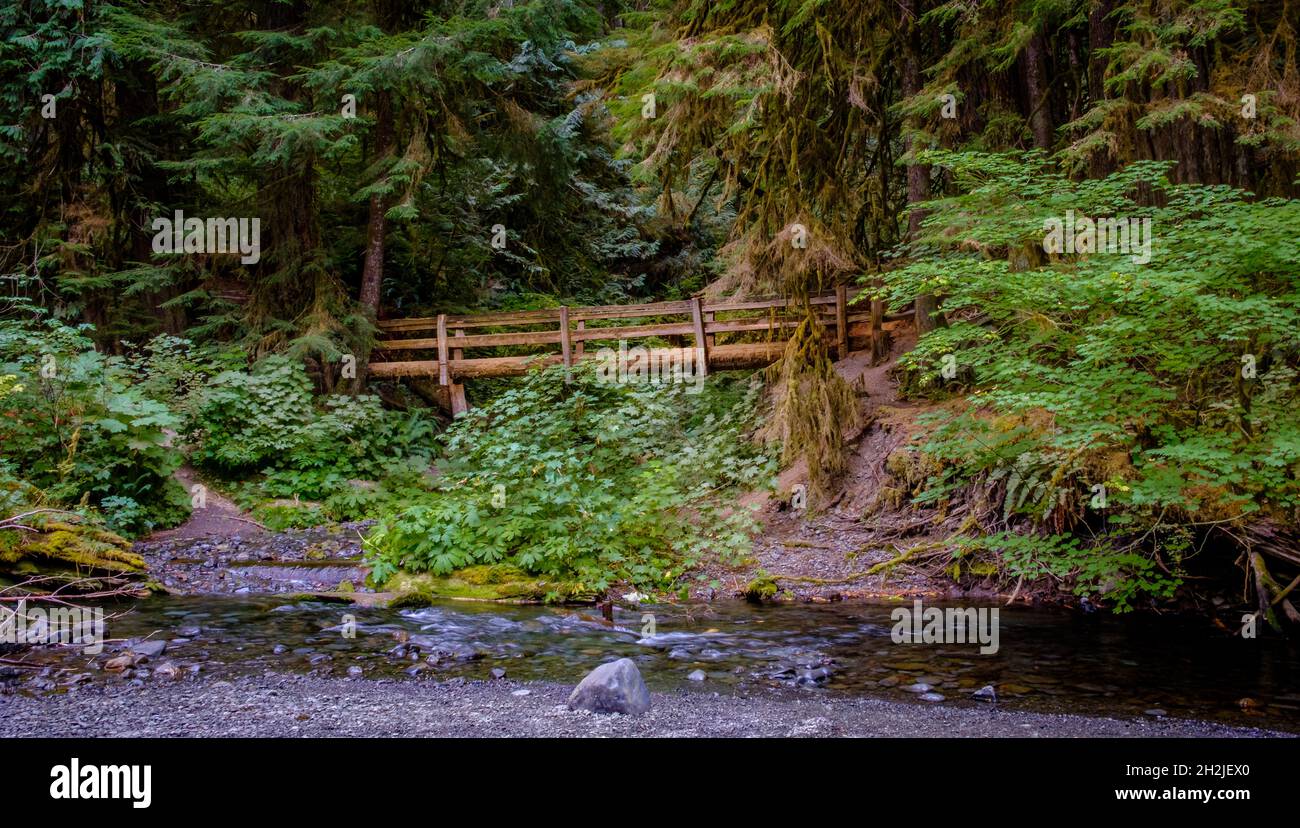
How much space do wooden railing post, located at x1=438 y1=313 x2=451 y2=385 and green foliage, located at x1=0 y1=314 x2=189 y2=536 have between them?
523cm

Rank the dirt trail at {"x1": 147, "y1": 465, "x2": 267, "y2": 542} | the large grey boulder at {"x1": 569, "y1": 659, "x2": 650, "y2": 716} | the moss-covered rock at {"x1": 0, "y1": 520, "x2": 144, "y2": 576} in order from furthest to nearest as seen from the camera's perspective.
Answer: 1. the dirt trail at {"x1": 147, "y1": 465, "x2": 267, "y2": 542}
2. the moss-covered rock at {"x1": 0, "y1": 520, "x2": 144, "y2": 576}
3. the large grey boulder at {"x1": 569, "y1": 659, "x2": 650, "y2": 716}

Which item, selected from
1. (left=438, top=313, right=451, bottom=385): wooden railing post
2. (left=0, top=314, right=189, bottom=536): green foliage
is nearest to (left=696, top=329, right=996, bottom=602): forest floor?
(left=438, top=313, right=451, bottom=385): wooden railing post

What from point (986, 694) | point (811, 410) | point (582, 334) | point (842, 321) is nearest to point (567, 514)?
point (811, 410)

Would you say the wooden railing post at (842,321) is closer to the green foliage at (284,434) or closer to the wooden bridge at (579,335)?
the wooden bridge at (579,335)

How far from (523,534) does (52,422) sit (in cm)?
619

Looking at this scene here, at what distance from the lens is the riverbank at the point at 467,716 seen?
13.4 ft

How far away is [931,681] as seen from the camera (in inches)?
215

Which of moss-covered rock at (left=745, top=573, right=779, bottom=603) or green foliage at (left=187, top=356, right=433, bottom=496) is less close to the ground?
green foliage at (left=187, top=356, right=433, bottom=496)

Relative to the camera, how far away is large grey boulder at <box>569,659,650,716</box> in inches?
182

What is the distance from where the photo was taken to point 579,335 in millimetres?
14898

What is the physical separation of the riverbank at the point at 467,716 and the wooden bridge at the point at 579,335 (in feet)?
29.3

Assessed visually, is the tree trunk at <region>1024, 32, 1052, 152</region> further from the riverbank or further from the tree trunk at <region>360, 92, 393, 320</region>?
the tree trunk at <region>360, 92, 393, 320</region>
